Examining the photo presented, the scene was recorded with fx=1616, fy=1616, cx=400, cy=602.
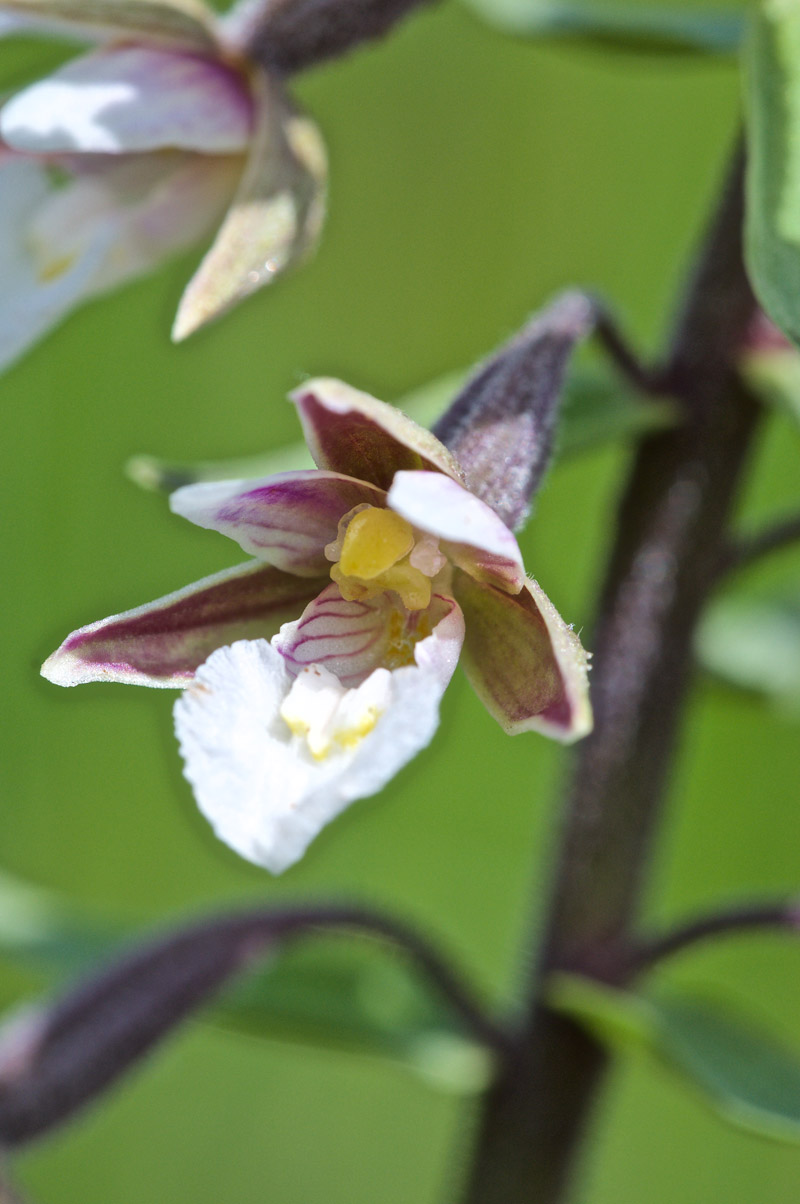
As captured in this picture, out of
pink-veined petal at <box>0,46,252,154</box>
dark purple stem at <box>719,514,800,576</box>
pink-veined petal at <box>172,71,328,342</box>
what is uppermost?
pink-veined petal at <box>0,46,252,154</box>

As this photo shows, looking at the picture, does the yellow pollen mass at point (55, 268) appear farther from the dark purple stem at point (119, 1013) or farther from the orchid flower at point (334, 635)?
the dark purple stem at point (119, 1013)

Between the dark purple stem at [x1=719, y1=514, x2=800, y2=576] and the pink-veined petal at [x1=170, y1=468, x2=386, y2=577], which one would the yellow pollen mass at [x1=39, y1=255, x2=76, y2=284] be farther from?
the dark purple stem at [x1=719, y1=514, x2=800, y2=576]

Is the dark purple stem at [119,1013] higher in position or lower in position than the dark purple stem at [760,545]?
lower

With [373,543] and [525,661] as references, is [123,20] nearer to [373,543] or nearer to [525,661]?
[373,543]

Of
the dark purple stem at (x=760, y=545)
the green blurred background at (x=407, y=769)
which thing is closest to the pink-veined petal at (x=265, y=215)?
the dark purple stem at (x=760, y=545)

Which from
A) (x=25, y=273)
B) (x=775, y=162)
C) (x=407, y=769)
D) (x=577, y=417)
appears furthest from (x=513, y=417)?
(x=407, y=769)

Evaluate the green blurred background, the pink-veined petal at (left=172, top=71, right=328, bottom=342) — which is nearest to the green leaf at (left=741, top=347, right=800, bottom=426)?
the pink-veined petal at (left=172, top=71, right=328, bottom=342)
